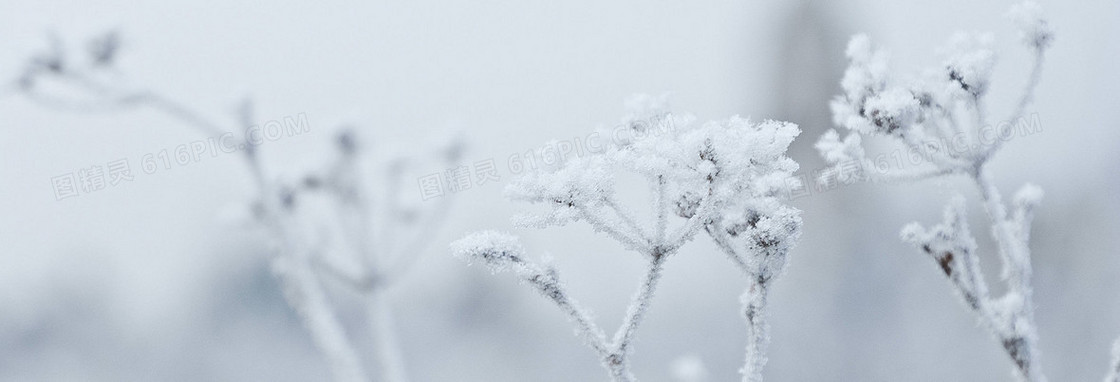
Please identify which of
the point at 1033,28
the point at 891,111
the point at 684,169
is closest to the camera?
the point at 684,169

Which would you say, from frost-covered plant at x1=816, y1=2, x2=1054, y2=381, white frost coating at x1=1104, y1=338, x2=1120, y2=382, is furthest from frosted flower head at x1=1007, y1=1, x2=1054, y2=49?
white frost coating at x1=1104, y1=338, x2=1120, y2=382

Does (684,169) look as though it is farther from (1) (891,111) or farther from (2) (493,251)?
(1) (891,111)

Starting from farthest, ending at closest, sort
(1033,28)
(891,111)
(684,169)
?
(1033,28)
(891,111)
(684,169)

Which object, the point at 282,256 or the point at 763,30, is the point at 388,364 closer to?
the point at 282,256

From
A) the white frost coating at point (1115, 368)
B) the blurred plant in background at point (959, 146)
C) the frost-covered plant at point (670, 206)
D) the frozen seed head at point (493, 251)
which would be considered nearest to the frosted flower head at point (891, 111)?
the blurred plant in background at point (959, 146)

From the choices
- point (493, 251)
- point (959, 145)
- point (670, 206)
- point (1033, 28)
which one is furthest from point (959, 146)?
point (493, 251)

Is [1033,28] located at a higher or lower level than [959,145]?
higher
